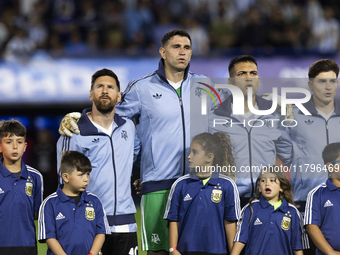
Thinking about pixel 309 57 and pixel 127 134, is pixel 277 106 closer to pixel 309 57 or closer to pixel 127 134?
pixel 127 134

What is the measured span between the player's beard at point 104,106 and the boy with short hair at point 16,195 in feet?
2.58

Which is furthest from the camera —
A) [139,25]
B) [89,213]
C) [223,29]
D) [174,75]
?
[223,29]

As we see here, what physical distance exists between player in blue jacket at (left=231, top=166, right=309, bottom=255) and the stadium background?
7151 millimetres

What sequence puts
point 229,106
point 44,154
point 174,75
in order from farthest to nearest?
point 44,154 → point 174,75 → point 229,106

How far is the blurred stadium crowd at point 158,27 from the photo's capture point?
12.0 meters

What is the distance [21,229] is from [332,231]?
286 centimetres

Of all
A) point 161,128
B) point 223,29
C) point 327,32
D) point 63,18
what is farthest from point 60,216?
point 327,32

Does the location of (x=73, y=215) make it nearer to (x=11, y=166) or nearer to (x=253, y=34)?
(x=11, y=166)

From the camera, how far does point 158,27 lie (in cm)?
1298

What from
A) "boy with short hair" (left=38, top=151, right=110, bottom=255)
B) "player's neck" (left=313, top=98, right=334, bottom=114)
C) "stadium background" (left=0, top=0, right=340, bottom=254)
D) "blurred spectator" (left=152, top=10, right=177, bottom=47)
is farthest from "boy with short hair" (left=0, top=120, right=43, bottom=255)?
"blurred spectator" (left=152, top=10, right=177, bottom=47)

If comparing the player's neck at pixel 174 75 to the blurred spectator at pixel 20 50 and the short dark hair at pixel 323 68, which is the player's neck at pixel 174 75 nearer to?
the short dark hair at pixel 323 68

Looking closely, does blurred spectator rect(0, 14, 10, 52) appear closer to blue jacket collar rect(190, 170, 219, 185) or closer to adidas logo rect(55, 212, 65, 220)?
adidas logo rect(55, 212, 65, 220)

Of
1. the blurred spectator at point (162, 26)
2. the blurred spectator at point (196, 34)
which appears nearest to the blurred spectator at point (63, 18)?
the blurred spectator at point (162, 26)

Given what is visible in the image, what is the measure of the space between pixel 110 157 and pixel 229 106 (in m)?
1.28
